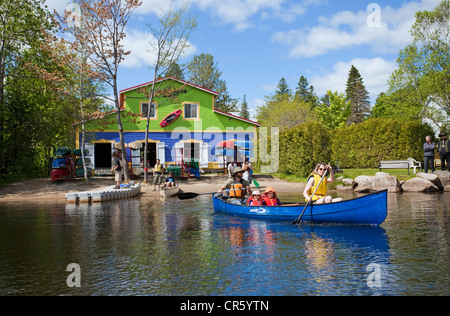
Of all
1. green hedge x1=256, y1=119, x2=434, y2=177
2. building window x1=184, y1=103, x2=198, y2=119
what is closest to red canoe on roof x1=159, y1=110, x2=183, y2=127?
building window x1=184, y1=103, x2=198, y2=119

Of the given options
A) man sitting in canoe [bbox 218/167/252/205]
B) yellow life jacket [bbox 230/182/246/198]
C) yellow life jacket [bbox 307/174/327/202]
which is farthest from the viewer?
yellow life jacket [bbox 230/182/246/198]

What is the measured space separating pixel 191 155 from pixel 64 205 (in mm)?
16602

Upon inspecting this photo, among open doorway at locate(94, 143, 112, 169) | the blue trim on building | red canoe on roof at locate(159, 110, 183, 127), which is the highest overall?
red canoe on roof at locate(159, 110, 183, 127)

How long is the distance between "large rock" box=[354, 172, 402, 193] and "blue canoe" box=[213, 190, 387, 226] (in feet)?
33.2

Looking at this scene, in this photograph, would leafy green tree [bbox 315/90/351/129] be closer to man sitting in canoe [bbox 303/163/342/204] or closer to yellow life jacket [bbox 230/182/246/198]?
yellow life jacket [bbox 230/182/246/198]

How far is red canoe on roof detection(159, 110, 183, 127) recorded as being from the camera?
1339 inches

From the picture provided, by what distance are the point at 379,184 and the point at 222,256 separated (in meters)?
15.0

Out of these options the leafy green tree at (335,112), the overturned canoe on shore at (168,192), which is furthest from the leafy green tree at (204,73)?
the overturned canoe on shore at (168,192)

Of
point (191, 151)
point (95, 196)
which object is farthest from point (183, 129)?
point (95, 196)

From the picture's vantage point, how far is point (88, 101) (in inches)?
1113

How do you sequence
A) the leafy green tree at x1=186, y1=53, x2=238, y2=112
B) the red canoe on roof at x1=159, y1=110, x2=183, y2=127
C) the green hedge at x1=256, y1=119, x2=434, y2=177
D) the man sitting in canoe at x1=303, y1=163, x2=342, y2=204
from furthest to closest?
the leafy green tree at x1=186, y1=53, x2=238, y2=112 → the red canoe on roof at x1=159, y1=110, x2=183, y2=127 → the green hedge at x1=256, y1=119, x2=434, y2=177 → the man sitting in canoe at x1=303, y1=163, x2=342, y2=204

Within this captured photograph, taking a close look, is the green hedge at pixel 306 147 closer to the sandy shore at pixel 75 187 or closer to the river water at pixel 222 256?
the sandy shore at pixel 75 187
